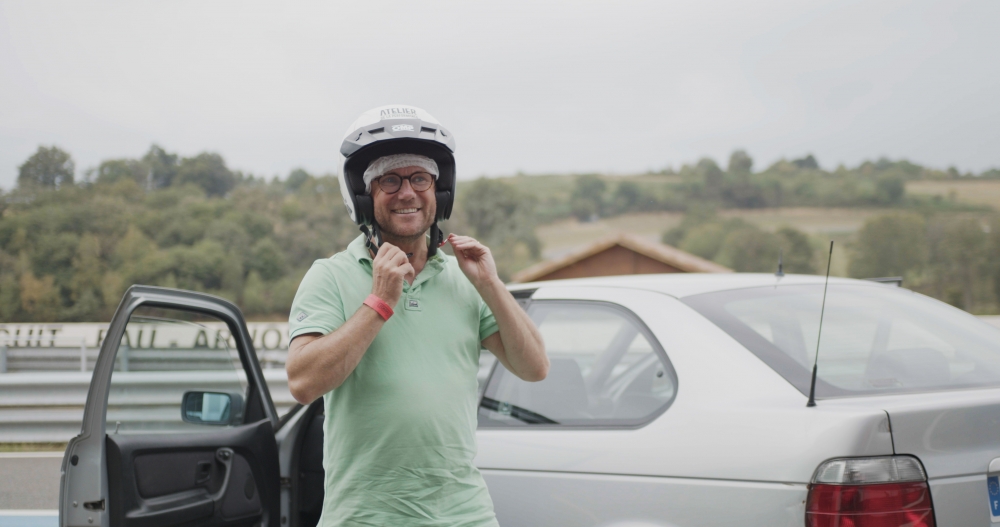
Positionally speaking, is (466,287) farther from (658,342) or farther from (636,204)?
(636,204)

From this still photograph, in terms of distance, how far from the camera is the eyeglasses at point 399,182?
2064 mm

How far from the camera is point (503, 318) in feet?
6.72

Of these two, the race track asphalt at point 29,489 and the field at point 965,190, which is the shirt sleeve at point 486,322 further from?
the field at point 965,190

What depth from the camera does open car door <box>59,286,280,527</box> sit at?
226 centimetres

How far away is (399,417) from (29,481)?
5.96m

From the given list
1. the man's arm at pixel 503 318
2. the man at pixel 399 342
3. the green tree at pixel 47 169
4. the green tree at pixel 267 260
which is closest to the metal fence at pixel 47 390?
the man's arm at pixel 503 318

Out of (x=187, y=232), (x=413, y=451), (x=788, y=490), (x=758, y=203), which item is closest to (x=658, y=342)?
(x=788, y=490)

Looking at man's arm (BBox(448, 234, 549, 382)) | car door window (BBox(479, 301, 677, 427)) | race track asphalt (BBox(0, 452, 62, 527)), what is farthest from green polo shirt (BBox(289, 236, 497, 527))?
race track asphalt (BBox(0, 452, 62, 527))

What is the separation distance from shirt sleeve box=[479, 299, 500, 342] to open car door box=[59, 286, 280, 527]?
3.58 feet

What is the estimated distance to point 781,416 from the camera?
6.91 feet

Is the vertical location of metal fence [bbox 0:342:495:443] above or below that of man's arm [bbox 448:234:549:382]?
below

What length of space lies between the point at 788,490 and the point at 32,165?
15.2 metres

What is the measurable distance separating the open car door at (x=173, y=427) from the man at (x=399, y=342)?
31.0 inches

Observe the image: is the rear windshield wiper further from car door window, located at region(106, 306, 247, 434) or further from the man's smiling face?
the man's smiling face
